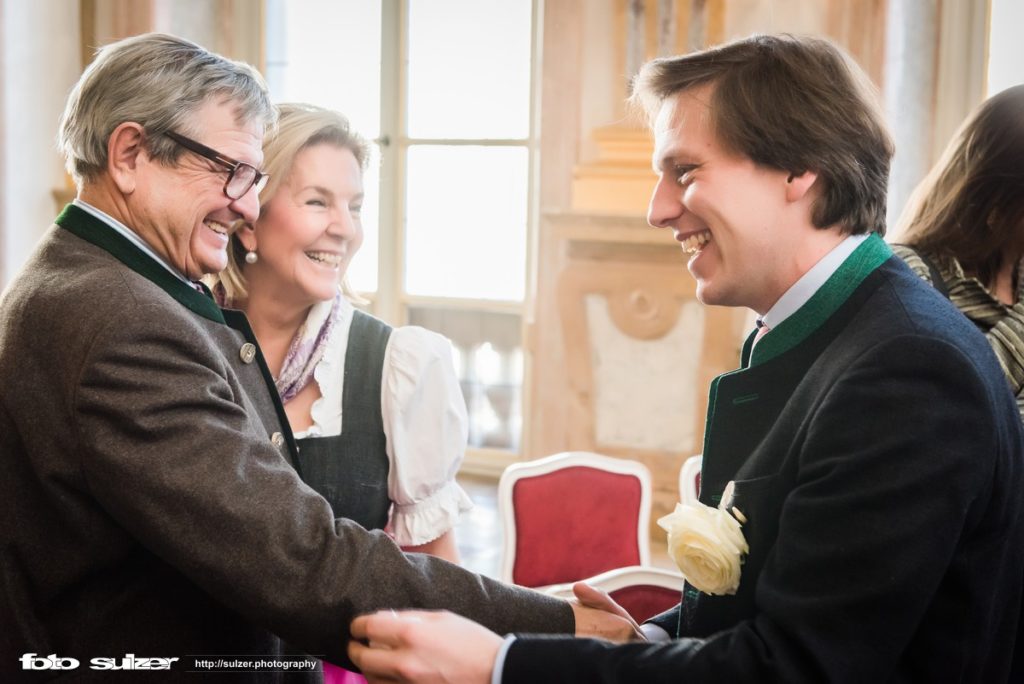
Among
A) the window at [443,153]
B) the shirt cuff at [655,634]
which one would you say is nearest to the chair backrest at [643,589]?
the shirt cuff at [655,634]

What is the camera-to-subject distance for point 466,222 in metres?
6.65

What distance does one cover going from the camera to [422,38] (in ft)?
21.3

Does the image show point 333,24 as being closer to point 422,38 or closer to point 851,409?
point 422,38

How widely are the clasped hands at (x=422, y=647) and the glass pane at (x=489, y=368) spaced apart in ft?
16.6

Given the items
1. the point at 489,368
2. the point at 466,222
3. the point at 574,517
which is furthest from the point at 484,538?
the point at 574,517

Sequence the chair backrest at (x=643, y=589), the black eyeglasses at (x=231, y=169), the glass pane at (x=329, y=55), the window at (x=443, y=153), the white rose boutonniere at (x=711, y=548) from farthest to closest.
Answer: the glass pane at (x=329, y=55)
the window at (x=443, y=153)
the chair backrest at (x=643, y=589)
the black eyeglasses at (x=231, y=169)
the white rose boutonniere at (x=711, y=548)

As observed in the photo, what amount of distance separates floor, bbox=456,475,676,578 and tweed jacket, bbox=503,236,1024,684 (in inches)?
127

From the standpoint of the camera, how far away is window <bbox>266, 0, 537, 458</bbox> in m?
6.40

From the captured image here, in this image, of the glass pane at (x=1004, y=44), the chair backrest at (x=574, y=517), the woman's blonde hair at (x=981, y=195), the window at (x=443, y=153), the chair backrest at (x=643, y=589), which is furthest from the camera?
the window at (x=443, y=153)

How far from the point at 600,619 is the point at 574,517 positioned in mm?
1349

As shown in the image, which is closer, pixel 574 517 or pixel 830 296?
pixel 830 296

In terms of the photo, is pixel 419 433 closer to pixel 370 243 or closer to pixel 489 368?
pixel 489 368

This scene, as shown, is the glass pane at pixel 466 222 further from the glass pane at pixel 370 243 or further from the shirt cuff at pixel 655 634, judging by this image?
the shirt cuff at pixel 655 634

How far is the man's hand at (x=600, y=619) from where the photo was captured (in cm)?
161
